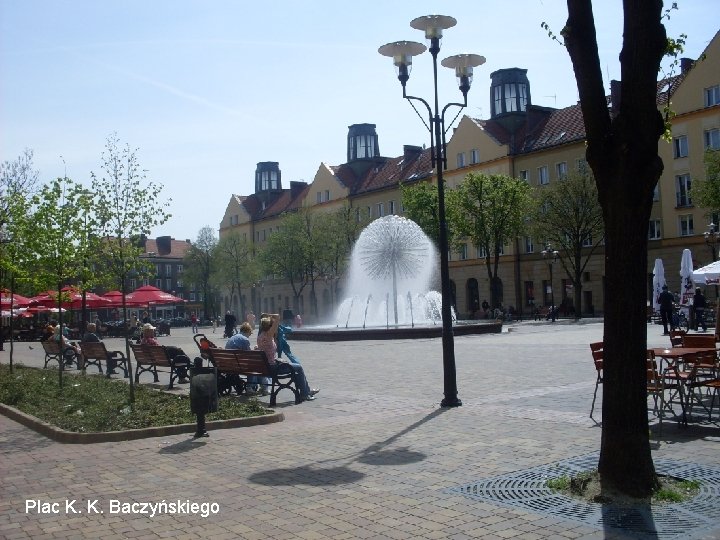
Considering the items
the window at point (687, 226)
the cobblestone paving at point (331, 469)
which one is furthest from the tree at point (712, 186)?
the cobblestone paving at point (331, 469)

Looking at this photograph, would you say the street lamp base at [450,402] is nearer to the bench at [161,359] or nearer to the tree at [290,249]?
the bench at [161,359]

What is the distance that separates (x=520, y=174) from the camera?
67875 mm

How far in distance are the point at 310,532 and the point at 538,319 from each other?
5532 centimetres

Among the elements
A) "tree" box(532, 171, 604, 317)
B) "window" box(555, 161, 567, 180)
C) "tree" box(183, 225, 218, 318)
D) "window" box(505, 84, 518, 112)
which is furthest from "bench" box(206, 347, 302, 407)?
"tree" box(183, 225, 218, 318)

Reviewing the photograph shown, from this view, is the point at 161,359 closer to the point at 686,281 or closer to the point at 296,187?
the point at 686,281

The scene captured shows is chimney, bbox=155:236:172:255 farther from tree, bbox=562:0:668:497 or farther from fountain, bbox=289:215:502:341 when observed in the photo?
tree, bbox=562:0:668:497

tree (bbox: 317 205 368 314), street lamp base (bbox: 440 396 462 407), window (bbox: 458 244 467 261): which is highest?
tree (bbox: 317 205 368 314)

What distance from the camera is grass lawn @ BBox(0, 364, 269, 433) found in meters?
10.9

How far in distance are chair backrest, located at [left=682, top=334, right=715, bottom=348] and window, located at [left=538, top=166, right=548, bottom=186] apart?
54.8 m

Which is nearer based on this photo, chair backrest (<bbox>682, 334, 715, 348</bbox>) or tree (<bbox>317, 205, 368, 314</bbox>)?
chair backrest (<bbox>682, 334, 715, 348</bbox>)

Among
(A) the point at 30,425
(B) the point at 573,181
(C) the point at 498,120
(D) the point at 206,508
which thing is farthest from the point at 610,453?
(C) the point at 498,120

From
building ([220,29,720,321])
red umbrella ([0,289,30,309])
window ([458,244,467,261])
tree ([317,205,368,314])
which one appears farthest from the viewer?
tree ([317,205,368,314])

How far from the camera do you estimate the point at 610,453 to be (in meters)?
6.61

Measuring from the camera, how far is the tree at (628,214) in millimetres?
6559
